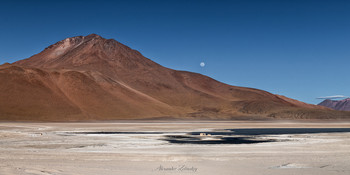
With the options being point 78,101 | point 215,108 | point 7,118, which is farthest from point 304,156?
point 215,108

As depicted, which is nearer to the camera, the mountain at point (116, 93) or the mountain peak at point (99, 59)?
the mountain at point (116, 93)

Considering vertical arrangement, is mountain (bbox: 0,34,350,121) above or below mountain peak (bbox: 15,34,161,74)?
below

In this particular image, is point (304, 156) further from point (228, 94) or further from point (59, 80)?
point (228, 94)

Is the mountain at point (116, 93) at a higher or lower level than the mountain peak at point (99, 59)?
lower

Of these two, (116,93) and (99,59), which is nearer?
(116,93)

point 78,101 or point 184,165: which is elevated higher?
point 78,101

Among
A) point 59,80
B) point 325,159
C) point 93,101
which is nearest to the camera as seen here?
point 325,159

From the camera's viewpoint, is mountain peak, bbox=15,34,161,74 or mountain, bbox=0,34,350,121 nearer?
mountain, bbox=0,34,350,121

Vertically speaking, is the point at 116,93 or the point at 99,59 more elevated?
the point at 99,59
